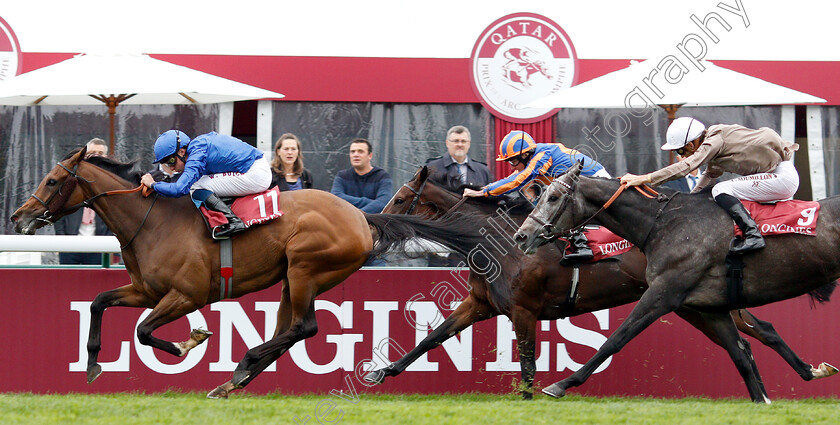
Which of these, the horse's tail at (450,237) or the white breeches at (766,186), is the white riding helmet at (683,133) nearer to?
the white breeches at (766,186)

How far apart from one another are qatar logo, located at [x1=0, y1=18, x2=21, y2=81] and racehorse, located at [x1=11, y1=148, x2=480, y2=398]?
330 cm

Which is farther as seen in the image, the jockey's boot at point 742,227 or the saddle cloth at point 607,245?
the saddle cloth at point 607,245

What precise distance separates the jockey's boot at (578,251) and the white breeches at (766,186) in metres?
0.93

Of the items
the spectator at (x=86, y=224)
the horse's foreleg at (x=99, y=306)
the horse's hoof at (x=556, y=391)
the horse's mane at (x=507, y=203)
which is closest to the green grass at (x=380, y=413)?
the horse's hoof at (x=556, y=391)

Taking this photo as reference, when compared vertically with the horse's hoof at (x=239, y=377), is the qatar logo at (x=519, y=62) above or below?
above

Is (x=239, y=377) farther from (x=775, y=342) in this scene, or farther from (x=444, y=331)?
(x=775, y=342)

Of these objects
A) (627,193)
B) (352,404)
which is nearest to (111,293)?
(352,404)

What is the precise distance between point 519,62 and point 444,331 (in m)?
3.41

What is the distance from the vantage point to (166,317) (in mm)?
6426

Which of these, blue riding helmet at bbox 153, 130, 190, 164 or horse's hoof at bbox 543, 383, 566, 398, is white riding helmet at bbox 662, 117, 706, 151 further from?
blue riding helmet at bbox 153, 130, 190, 164

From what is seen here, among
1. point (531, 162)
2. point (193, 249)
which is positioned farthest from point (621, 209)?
point (193, 249)

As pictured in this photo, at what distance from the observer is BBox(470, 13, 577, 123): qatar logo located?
9.42 meters

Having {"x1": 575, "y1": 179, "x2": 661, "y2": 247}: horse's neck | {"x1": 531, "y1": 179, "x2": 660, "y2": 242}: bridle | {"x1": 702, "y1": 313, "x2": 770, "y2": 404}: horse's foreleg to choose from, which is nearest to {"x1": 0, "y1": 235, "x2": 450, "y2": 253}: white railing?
{"x1": 531, "y1": 179, "x2": 660, "y2": 242}: bridle

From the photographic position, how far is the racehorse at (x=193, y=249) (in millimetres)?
6496
